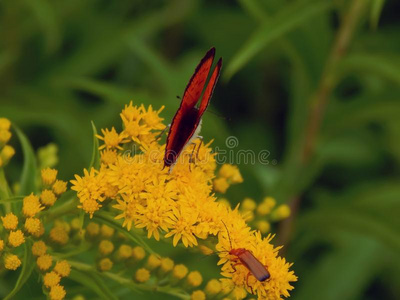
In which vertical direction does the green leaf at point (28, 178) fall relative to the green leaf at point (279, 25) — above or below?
below

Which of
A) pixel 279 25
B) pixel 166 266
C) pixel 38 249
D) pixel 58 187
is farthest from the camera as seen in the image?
pixel 279 25

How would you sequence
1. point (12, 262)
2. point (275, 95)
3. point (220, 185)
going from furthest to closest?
1. point (275, 95)
2. point (220, 185)
3. point (12, 262)

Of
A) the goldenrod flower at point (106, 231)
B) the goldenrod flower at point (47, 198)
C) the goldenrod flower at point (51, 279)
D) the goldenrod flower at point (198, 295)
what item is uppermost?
the goldenrod flower at point (106, 231)

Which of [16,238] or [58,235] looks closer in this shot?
[16,238]

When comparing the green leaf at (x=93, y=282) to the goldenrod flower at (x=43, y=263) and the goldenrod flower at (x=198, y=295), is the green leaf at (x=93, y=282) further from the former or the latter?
the goldenrod flower at (x=198, y=295)

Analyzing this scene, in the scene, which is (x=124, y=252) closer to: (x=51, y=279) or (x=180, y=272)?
(x=180, y=272)

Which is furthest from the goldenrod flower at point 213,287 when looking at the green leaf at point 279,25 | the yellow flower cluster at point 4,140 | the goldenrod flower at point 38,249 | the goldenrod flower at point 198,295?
the green leaf at point 279,25

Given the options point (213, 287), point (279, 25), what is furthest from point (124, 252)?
point (279, 25)
